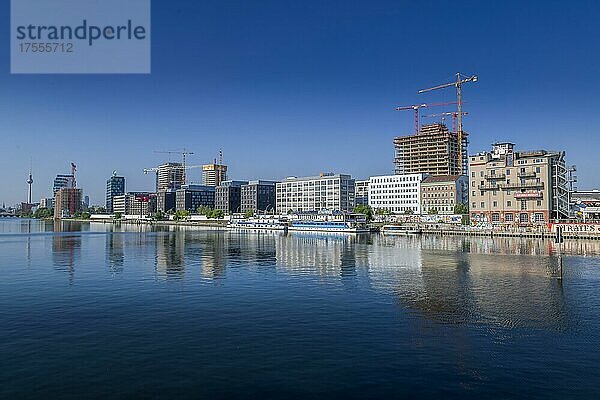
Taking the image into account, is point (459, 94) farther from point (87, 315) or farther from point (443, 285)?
point (87, 315)

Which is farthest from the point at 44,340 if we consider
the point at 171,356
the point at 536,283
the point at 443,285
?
the point at 536,283

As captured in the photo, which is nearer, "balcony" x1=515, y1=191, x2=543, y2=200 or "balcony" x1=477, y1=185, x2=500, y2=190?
"balcony" x1=515, y1=191, x2=543, y2=200

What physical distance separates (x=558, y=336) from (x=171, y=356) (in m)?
19.4

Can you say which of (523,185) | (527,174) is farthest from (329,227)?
(527,174)

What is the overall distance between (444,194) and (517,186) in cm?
4772

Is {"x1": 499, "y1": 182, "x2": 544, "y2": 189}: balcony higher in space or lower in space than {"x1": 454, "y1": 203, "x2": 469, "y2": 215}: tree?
higher

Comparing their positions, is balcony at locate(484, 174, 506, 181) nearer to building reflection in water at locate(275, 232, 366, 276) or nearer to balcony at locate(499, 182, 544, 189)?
balcony at locate(499, 182, 544, 189)

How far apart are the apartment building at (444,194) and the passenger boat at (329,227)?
45.0 meters

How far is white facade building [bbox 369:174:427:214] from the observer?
Result: 177750 mm

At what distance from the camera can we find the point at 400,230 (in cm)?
12850

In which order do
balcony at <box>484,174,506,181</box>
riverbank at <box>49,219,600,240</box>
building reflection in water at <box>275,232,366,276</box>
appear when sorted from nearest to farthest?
building reflection in water at <box>275,232,366,276</box> → riverbank at <box>49,219,600,240</box> → balcony at <box>484,174,506,181</box>

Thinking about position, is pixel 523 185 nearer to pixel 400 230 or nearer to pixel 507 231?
pixel 507 231

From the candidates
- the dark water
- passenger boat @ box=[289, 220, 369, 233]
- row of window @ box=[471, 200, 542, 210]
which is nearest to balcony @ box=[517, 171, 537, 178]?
row of window @ box=[471, 200, 542, 210]

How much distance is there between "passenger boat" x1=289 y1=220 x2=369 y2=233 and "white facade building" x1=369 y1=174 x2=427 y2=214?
5089cm
